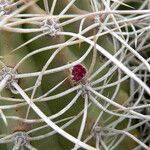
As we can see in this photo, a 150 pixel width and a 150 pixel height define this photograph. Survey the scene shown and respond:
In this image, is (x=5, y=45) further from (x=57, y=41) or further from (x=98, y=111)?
(x=98, y=111)

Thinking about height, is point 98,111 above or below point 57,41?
below

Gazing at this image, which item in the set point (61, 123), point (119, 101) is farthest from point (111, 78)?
point (61, 123)

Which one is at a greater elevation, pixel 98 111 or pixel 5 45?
pixel 5 45

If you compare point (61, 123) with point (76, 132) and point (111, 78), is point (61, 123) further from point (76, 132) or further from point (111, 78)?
point (111, 78)

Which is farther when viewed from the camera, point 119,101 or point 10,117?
point 119,101

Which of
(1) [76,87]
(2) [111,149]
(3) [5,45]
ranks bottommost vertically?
(2) [111,149]

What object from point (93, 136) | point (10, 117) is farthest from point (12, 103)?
point (93, 136)

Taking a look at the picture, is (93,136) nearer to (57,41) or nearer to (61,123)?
(61,123)

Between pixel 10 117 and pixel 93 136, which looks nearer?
pixel 10 117
